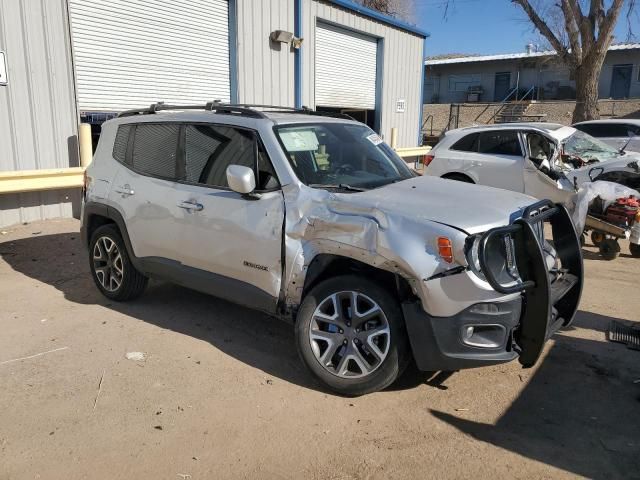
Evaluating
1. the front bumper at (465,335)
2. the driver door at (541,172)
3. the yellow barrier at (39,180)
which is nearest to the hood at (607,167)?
the driver door at (541,172)

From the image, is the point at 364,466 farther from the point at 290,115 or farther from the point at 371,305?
the point at 290,115

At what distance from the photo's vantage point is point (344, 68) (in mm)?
14953

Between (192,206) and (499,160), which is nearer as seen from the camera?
(192,206)

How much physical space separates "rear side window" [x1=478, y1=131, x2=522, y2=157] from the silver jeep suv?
5.28 metres

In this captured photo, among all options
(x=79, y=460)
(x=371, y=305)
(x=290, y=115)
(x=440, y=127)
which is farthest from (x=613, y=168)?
(x=440, y=127)

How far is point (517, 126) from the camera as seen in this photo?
31.6 ft

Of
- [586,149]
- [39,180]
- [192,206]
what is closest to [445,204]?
[192,206]

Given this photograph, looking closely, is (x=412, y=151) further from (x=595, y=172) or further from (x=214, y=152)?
(x=214, y=152)

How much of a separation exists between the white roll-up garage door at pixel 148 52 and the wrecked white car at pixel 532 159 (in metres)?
4.99

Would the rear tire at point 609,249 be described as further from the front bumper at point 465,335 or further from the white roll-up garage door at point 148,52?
the white roll-up garage door at point 148,52

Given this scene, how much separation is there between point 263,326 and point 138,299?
152 centimetres

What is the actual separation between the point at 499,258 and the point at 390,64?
14.2 metres

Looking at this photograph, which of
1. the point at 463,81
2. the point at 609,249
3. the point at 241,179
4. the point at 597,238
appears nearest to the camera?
the point at 241,179

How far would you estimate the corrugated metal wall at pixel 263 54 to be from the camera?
38.9 ft
